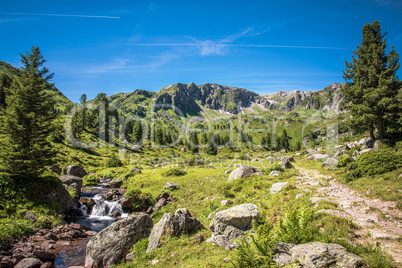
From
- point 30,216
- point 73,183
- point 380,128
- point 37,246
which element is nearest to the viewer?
point 37,246

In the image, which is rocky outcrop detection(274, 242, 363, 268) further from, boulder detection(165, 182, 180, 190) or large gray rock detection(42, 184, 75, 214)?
large gray rock detection(42, 184, 75, 214)

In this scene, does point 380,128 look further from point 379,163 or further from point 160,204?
point 160,204

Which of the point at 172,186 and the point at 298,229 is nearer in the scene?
the point at 298,229

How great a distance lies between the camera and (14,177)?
21.7 metres

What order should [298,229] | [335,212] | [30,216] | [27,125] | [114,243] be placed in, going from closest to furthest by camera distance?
[298,229], [335,212], [114,243], [30,216], [27,125]

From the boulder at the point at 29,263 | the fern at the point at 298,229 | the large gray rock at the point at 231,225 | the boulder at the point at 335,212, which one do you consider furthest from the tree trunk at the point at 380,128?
the boulder at the point at 29,263

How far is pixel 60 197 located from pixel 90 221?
4.87m

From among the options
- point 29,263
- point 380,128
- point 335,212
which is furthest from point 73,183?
point 380,128

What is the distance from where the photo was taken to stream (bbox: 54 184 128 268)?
14.5 metres

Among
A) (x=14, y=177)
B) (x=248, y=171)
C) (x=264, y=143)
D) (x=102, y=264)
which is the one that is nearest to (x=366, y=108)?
(x=248, y=171)

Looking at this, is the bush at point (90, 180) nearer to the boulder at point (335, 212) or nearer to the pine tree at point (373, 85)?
the boulder at point (335, 212)

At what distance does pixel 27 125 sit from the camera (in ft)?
74.8

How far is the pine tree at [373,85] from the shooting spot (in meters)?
26.4

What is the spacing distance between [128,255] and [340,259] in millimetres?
11830
